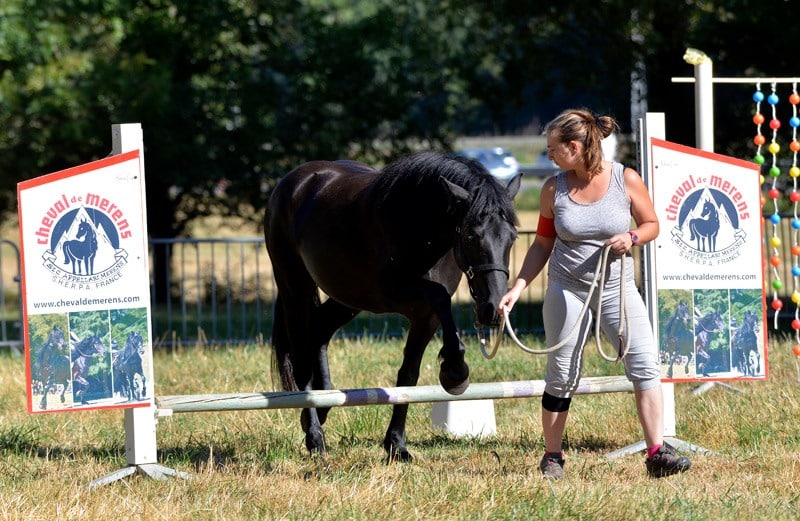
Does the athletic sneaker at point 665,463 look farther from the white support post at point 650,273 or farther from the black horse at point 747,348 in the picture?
the black horse at point 747,348

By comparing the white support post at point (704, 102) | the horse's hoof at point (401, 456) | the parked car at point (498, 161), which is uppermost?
the parked car at point (498, 161)

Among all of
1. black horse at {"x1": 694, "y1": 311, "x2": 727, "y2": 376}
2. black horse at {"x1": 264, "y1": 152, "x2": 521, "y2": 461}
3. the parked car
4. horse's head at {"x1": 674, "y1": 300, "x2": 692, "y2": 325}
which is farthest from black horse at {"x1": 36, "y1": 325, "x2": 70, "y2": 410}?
the parked car

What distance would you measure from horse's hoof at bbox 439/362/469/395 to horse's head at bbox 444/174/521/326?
15.4 inches

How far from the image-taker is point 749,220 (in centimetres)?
622

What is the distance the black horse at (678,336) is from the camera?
6.04 meters

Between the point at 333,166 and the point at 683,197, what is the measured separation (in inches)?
86.7

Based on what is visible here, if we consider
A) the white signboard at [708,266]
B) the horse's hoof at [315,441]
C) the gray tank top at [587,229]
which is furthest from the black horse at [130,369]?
the white signboard at [708,266]

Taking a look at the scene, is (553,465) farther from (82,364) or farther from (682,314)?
(82,364)

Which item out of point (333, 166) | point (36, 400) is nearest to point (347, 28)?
point (333, 166)

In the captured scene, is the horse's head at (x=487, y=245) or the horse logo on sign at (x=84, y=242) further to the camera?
the horse logo on sign at (x=84, y=242)

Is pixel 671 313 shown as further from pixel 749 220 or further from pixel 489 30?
pixel 489 30

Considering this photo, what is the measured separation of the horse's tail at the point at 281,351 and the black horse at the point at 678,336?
89.3 inches

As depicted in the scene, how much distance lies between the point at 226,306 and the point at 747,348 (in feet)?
30.4

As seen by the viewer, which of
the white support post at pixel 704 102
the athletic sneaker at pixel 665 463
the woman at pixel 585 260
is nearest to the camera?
the woman at pixel 585 260
